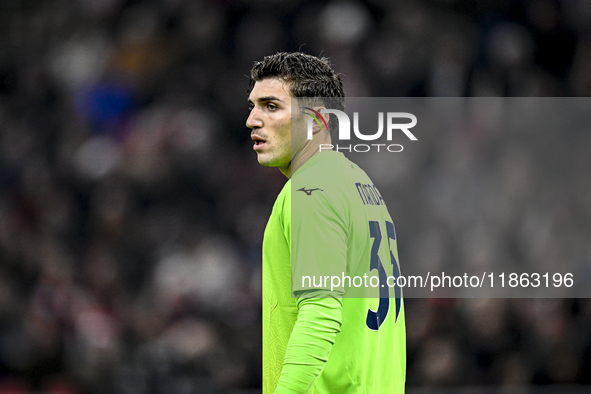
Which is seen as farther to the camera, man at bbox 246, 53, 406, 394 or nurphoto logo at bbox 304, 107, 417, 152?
nurphoto logo at bbox 304, 107, 417, 152

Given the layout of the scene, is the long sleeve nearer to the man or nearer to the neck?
the man

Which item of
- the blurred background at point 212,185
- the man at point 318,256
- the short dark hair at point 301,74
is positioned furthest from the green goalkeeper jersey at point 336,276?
the blurred background at point 212,185

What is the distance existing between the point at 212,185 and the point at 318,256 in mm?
1494

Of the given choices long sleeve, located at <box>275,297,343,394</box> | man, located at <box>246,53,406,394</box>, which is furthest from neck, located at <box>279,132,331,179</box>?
long sleeve, located at <box>275,297,343,394</box>

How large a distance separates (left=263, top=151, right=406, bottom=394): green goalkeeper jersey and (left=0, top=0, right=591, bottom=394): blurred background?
125 centimetres

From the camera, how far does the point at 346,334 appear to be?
753 mm

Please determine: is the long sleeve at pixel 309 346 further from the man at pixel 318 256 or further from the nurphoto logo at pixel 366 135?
the nurphoto logo at pixel 366 135

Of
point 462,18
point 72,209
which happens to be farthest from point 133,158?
point 462,18

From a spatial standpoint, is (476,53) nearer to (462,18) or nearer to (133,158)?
(462,18)

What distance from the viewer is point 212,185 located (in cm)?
212

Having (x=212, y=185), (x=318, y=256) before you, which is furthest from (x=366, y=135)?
(x=318, y=256)

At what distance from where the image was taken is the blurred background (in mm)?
2043

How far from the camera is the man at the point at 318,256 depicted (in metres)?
0.66

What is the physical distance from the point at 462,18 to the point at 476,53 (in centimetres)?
16
